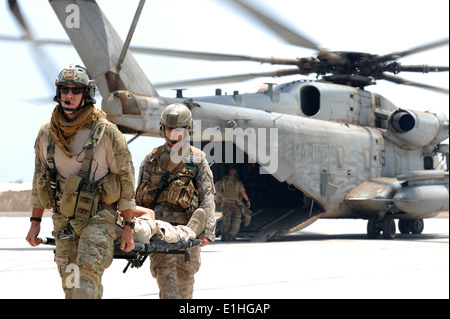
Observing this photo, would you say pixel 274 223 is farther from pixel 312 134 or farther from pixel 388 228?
pixel 388 228

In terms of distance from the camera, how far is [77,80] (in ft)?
13.8

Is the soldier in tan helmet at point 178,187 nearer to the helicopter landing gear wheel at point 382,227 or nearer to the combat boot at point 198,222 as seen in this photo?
the combat boot at point 198,222

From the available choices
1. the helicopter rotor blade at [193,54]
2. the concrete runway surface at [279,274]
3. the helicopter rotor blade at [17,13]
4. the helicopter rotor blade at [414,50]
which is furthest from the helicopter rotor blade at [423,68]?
the helicopter rotor blade at [17,13]

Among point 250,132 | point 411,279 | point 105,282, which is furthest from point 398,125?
point 105,282

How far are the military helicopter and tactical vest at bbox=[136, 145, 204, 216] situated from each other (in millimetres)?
6341

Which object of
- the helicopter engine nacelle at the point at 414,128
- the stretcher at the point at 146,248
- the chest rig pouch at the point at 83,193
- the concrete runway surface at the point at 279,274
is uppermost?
the helicopter engine nacelle at the point at 414,128

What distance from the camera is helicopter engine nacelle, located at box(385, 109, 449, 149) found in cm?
1670

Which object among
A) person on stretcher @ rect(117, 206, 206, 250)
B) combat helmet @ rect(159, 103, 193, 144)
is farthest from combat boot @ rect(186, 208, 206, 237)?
combat helmet @ rect(159, 103, 193, 144)

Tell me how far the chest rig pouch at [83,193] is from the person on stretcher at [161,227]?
239 mm

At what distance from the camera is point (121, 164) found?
433 cm

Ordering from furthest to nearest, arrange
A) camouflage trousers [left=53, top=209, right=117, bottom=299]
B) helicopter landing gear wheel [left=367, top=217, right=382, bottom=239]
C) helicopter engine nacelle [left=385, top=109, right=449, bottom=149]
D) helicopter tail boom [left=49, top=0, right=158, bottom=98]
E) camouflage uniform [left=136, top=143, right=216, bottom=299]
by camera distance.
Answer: helicopter engine nacelle [left=385, top=109, right=449, bottom=149], helicopter landing gear wheel [left=367, top=217, right=382, bottom=239], helicopter tail boom [left=49, top=0, right=158, bottom=98], camouflage uniform [left=136, top=143, right=216, bottom=299], camouflage trousers [left=53, top=209, right=117, bottom=299]

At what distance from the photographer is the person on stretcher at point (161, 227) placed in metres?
4.50

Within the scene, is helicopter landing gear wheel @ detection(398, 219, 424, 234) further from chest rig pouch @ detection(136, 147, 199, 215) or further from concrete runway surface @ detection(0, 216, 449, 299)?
chest rig pouch @ detection(136, 147, 199, 215)

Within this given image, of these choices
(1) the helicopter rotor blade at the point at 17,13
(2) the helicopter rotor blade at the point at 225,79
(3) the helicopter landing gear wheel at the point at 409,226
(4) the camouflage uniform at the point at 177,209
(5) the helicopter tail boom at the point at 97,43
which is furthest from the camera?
(3) the helicopter landing gear wheel at the point at 409,226
